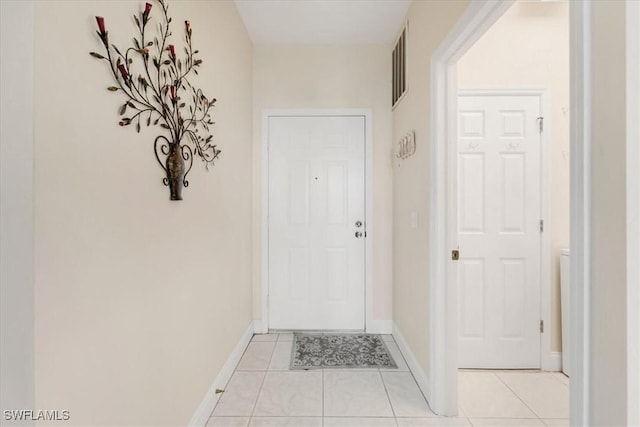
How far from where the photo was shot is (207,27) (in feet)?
5.84

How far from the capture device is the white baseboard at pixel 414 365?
1876mm

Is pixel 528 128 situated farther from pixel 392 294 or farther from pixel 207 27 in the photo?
pixel 207 27

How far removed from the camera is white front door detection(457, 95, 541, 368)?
2.21 metres

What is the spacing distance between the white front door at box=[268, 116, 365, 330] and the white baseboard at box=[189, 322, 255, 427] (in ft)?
1.49

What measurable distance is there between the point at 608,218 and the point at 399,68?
7.50 ft

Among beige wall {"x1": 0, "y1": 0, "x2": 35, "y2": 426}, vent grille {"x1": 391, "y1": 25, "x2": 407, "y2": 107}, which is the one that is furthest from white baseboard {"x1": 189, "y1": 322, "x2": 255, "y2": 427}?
vent grille {"x1": 391, "y1": 25, "x2": 407, "y2": 107}

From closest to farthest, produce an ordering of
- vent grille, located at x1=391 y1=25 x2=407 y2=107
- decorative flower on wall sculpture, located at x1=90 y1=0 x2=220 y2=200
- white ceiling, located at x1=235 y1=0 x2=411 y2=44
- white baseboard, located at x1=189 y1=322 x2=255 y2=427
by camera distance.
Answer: decorative flower on wall sculpture, located at x1=90 y1=0 x2=220 y2=200, white baseboard, located at x1=189 y1=322 x2=255 y2=427, white ceiling, located at x1=235 y1=0 x2=411 y2=44, vent grille, located at x1=391 y1=25 x2=407 y2=107

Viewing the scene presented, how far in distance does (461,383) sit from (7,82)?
2601mm

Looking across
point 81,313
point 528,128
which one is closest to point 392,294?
point 528,128

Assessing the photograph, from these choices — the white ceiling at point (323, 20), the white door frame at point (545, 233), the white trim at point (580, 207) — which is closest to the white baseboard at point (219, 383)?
the white trim at point (580, 207)

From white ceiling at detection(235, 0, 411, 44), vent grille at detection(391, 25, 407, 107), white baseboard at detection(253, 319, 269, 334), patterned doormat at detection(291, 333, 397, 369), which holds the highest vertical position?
white ceiling at detection(235, 0, 411, 44)

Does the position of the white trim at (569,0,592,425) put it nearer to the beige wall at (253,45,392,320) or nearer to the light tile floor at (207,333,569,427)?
the light tile floor at (207,333,569,427)

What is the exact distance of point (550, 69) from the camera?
220 centimetres

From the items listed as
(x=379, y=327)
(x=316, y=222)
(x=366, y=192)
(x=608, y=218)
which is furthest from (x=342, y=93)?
(x=608, y=218)
